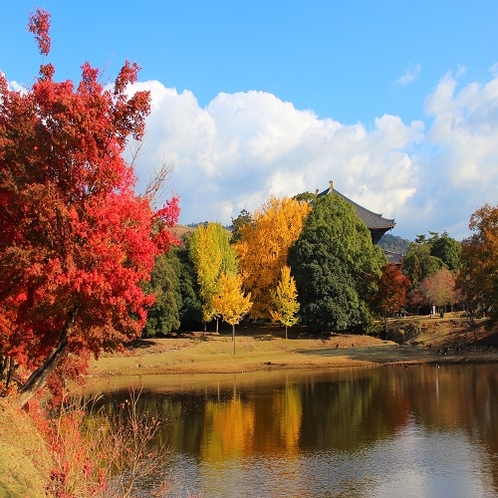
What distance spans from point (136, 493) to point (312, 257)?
38.8 metres

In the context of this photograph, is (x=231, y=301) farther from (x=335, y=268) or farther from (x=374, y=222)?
(x=374, y=222)

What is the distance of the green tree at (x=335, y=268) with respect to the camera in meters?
51.8

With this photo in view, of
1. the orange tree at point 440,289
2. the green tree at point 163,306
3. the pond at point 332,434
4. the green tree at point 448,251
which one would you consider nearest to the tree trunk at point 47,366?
the pond at point 332,434

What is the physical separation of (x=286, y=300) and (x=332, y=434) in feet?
92.8

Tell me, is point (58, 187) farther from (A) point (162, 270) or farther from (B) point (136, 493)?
(A) point (162, 270)

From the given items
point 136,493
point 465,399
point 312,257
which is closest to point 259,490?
point 136,493

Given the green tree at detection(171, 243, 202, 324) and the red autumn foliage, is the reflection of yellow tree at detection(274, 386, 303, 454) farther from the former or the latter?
the red autumn foliage

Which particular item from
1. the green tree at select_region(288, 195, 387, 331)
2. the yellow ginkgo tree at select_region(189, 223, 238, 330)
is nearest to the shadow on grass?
the green tree at select_region(288, 195, 387, 331)

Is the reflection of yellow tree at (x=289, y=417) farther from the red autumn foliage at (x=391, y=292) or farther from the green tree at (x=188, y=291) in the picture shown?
the red autumn foliage at (x=391, y=292)

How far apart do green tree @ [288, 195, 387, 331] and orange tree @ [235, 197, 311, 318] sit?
151 cm

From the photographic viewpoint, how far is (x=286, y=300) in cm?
5156

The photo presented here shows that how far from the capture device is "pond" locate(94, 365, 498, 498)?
17219mm

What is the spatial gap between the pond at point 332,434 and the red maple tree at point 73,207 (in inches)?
275

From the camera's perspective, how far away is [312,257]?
5356 cm
